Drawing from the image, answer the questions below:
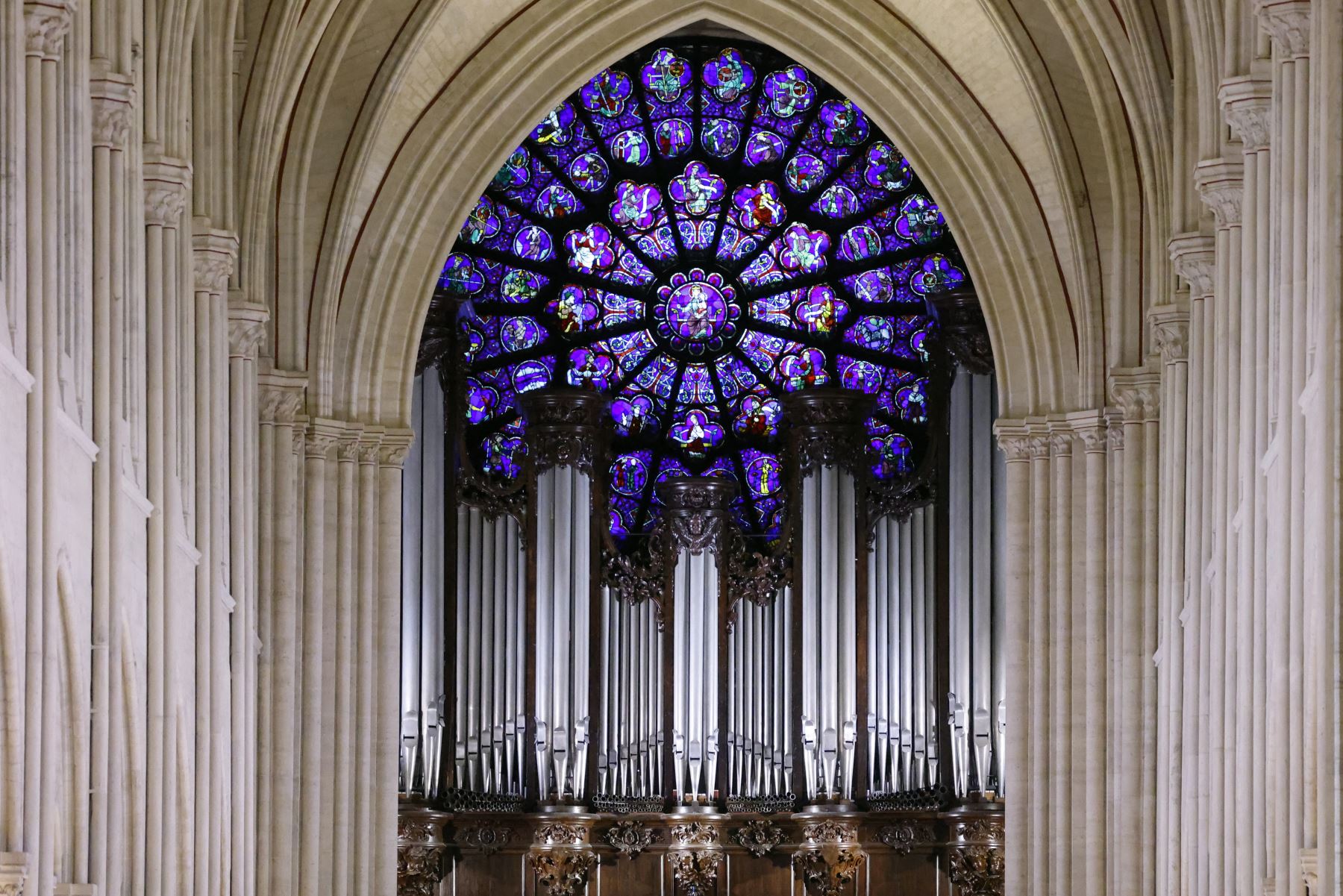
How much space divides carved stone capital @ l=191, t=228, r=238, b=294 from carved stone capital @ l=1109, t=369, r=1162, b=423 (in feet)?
22.7

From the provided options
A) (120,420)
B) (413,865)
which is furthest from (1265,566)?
(413,865)

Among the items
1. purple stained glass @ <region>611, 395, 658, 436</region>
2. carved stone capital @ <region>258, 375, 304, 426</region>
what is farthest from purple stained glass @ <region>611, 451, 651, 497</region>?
carved stone capital @ <region>258, 375, 304, 426</region>

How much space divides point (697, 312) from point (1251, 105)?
11.9m

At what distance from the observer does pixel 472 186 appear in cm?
2405

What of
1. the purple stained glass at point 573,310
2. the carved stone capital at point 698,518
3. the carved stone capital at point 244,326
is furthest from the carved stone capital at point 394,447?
the purple stained glass at point 573,310

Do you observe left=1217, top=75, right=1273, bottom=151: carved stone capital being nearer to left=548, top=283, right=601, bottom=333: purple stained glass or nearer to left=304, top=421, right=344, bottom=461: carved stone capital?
left=304, top=421, right=344, bottom=461: carved stone capital

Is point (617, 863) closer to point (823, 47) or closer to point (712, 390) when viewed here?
point (712, 390)

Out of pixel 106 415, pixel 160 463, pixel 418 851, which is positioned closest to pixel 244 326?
pixel 160 463

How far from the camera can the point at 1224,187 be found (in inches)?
685

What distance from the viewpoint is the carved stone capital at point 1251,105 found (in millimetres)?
15914

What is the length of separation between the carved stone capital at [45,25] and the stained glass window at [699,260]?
12.1 m

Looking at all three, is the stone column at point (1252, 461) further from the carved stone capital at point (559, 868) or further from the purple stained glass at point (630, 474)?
the purple stained glass at point (630, 474)

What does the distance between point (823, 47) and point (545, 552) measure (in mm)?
5207

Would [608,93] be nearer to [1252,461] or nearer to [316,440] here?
[316,440]
